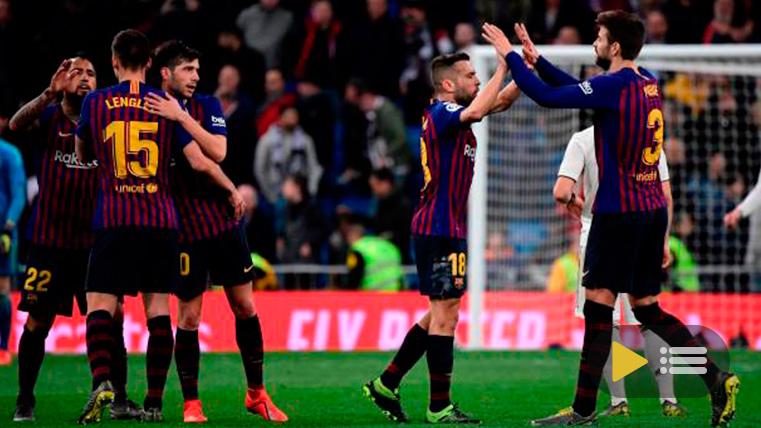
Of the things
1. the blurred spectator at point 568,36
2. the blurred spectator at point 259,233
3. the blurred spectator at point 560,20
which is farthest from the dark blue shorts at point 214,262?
the blurred spectator at point 560,20

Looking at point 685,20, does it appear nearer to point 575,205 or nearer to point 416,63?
point 416,63

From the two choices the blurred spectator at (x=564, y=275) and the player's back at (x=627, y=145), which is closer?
the player's back at (x=627, y=145)

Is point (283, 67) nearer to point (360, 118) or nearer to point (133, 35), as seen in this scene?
point (360, 118)

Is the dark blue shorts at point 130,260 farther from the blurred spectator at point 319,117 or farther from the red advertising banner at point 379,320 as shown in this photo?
the blurred spectator at point 319,117

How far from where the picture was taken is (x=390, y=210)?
773 inches

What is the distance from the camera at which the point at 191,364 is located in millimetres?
10094

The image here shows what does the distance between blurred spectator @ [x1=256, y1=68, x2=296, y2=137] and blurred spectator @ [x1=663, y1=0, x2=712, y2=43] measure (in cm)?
508

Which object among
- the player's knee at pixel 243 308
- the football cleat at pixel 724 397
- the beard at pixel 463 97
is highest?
the beard at pixel 463 97

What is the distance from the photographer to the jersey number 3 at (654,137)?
30.9 ft

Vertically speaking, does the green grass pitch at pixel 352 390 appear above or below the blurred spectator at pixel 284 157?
below

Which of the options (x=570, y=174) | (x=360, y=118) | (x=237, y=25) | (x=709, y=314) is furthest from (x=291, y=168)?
(x=570, y=174)

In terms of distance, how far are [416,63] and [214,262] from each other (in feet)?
36.9

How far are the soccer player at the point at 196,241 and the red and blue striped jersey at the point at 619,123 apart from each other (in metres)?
2.08

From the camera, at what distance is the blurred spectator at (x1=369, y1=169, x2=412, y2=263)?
19.4 metres
